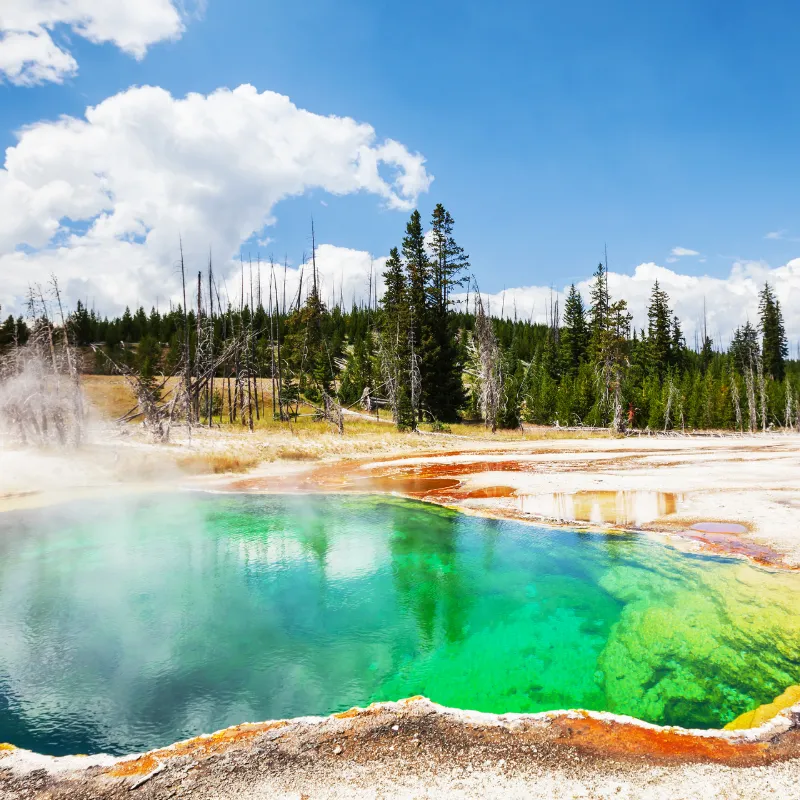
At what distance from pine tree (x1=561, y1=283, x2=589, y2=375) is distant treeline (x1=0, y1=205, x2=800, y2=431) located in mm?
165

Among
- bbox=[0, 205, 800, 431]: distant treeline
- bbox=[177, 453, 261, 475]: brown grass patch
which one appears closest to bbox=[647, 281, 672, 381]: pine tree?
bbox=[0, 205, 800, 431]: distant treeline

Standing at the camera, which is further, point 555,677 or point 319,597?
point 319,597

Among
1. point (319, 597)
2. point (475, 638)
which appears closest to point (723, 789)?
point (475, 638)

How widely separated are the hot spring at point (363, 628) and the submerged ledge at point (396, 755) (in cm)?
61

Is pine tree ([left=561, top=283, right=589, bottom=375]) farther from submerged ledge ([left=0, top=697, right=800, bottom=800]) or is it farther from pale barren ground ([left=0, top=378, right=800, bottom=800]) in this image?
submerged ledge ([left=0, top=697, right=800, bottom=800])

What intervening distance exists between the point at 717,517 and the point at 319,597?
10.8m

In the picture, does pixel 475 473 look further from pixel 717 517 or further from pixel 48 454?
pixel 48 454

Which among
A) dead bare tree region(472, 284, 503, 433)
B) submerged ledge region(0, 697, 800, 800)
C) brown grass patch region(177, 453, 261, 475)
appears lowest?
submerged ledge region(0, 697, 800, 800)

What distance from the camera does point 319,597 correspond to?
969cm

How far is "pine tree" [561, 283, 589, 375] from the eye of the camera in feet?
217

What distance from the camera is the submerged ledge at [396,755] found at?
4.53 metres

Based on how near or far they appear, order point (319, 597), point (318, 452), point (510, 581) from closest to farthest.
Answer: point (319, 597) → point (510, 581) → point (318, 452)

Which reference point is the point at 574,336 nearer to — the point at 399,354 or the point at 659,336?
the point at 659,336

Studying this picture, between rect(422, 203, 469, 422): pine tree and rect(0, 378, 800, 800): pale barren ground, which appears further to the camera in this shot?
rect(422, 203, 469, 422): pine tree
